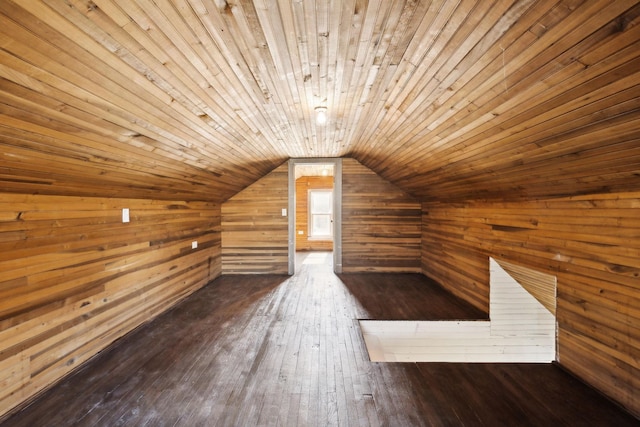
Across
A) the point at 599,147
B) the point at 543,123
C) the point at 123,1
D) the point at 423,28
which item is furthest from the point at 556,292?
the point at 123,1

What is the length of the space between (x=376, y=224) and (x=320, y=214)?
3.57 m

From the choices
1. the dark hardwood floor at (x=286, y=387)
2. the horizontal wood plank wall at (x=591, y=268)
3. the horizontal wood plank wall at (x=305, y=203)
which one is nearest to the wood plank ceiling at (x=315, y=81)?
the horizontal wood plank wall at (x=591, y=268)

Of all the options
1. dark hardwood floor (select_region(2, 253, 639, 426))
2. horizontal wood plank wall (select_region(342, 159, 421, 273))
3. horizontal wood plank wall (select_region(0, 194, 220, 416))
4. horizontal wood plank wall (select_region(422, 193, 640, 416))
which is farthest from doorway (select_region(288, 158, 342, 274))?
horizontal wood plank wall (select_region(422, 193, 640, 416))

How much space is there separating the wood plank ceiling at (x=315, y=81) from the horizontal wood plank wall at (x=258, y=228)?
2.78m

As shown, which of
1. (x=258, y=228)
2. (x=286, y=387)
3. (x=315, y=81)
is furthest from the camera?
(x=258, y=228)

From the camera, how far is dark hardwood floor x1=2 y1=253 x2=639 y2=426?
1.96 m

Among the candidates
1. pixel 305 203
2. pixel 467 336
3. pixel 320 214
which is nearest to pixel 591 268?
pixel 467 336

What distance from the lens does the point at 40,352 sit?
7.20ft

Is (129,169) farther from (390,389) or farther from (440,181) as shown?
(440,181)

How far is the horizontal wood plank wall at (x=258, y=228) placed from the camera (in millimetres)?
5777

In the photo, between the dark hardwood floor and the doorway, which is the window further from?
the dark hardwood floor

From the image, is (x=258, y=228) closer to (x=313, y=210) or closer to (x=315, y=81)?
(x=313, y=210)

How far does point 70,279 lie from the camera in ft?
8.13

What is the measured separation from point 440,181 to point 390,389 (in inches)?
114
